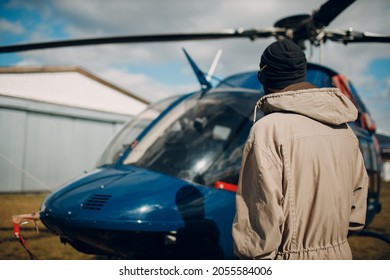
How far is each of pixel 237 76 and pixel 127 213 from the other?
9.88 ft

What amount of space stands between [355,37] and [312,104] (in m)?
3.21

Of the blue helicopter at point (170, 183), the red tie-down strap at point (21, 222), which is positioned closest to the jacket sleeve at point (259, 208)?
the blue helicopter at point (170, 183)

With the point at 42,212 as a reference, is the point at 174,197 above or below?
above

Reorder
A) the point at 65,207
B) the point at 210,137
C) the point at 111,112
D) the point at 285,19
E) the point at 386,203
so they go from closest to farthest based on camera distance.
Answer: the point at 65,207 < the point at 210,137 < the point at 285,19 < the point at 386,203 < the point at 111,112

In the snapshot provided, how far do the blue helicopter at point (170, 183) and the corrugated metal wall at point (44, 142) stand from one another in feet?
21.7

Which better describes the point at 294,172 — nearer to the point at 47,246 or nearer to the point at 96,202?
the point at 96,202

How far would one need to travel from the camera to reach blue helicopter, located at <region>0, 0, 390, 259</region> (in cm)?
237

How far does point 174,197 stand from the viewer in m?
2.49

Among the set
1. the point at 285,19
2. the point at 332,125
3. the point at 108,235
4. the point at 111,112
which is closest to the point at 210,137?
the point at 108,235

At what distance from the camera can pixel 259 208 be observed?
4.64ft

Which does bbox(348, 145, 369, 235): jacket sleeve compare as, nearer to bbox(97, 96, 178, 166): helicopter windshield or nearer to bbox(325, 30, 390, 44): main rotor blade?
bbox(97, 96, 178, 166): helicopter windshield

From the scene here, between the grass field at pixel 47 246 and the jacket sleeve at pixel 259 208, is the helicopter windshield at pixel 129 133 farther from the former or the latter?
the jacket sleeve at pixel 259 208

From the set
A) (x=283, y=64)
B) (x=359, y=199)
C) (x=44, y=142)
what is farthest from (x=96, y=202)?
(x=44, y=142)
